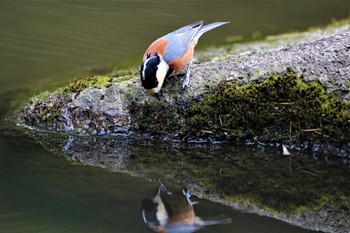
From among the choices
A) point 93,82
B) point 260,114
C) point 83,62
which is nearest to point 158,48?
point 93,82

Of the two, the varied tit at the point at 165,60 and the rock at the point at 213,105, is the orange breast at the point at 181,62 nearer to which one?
the varied tit at the point at 165,60

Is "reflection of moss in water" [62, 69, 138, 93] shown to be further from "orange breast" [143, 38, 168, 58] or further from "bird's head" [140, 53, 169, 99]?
"bird's head" [140, 53, 169, 99]

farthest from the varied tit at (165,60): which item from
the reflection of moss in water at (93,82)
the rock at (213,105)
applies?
the reflection of moss in water at (93,82)

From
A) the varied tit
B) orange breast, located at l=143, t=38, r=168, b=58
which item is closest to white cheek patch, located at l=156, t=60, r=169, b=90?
the varied tit

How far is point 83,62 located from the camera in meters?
8.10

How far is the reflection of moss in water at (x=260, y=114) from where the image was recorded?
5.25 meters

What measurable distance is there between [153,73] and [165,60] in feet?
1.00

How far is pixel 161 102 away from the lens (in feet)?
18.4

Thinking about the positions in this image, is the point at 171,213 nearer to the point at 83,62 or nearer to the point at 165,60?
the point at 165,60

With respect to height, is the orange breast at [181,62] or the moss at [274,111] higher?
the orange breast at [181,62]

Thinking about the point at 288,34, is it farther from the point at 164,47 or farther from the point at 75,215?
the point at 75,215

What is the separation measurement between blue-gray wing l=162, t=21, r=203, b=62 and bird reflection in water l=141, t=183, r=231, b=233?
1.36 metres

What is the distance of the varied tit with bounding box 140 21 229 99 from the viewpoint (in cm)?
529

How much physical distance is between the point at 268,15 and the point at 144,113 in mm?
5186
